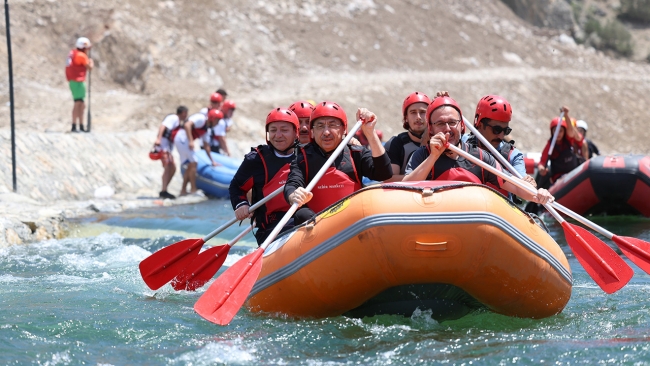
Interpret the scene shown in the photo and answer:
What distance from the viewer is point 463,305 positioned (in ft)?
19.7

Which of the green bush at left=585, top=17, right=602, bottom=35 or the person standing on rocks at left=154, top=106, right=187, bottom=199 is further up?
the green bush at left=585, top=17, right=602, bottom=35

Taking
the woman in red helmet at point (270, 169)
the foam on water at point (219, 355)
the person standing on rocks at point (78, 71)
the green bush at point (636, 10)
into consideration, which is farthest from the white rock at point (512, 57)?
the foam on water at point (219, 355)

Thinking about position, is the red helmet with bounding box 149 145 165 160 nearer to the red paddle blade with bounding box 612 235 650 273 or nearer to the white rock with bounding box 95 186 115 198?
the white rock with bounding box 95 186 115 198

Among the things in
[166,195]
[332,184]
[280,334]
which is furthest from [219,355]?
[166,195]

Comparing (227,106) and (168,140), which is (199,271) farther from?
(227,106)

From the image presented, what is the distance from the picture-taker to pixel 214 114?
1548 cm

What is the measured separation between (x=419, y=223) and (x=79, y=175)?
34.6 feet

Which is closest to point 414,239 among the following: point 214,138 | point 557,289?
point 557,289

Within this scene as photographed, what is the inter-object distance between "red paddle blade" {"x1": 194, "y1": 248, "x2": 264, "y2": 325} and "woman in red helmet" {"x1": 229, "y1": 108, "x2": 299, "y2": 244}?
1018mm

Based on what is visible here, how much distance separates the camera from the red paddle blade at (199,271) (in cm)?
714

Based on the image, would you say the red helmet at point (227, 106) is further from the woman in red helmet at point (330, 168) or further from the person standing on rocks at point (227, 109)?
the woman in red helmet at point (330, 168)

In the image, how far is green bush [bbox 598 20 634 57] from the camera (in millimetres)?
40094

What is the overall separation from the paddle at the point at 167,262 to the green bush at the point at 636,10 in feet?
140

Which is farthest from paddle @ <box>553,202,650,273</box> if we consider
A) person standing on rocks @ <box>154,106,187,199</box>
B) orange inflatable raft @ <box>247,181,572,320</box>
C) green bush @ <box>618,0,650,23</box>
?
green bush @ <box>618,0,650,23</box>
